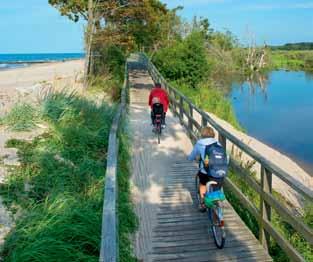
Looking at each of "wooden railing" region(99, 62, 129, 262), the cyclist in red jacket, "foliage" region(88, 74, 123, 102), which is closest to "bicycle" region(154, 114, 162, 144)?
the cyclist in red jacket

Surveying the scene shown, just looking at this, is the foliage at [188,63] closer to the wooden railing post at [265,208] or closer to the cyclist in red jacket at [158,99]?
the cyclist in red jacket at [158,99]

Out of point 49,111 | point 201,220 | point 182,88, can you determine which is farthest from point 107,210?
point 182,88

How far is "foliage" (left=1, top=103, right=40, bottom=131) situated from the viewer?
35.0ft

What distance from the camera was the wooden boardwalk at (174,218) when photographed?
618 centimetres

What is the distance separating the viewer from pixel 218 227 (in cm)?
633

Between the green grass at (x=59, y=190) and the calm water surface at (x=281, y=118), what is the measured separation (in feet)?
36.5

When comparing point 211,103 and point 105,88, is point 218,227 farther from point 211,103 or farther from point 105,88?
point 211,103

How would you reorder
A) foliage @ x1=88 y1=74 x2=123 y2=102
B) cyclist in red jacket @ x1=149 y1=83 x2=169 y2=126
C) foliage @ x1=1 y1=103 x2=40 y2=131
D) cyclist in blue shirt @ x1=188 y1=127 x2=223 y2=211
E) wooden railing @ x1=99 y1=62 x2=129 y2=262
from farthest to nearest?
1. foliage @ x1=88 y1=74 x2=123 y2=102
2. cyclist in red jacket @ x1=149 y1=83 x2=169 y2=126
3. foliage @ x1=1 y1=103 x2=40 y2=131
4. cyclist in blue shirt @ x1=188 y1=127 x2=223 y2=211
5. wooden railing @ x1=99 y1=62 x2=129 y2=262

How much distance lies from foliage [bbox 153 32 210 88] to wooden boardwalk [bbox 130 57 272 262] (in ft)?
62.8

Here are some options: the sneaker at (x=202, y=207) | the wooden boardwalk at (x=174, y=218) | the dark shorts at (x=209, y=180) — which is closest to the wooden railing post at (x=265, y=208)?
the wooden boardwalk at (x=174, y=218)

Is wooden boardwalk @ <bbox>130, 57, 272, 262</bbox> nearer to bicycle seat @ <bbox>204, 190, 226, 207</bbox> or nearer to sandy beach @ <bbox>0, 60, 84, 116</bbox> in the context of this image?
bicycle seat @ <bbox>204, 190, 226, 207</bbox>

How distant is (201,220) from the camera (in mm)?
7199

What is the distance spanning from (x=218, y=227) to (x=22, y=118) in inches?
253

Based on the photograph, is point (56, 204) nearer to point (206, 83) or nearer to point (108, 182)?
point (108, 182)
